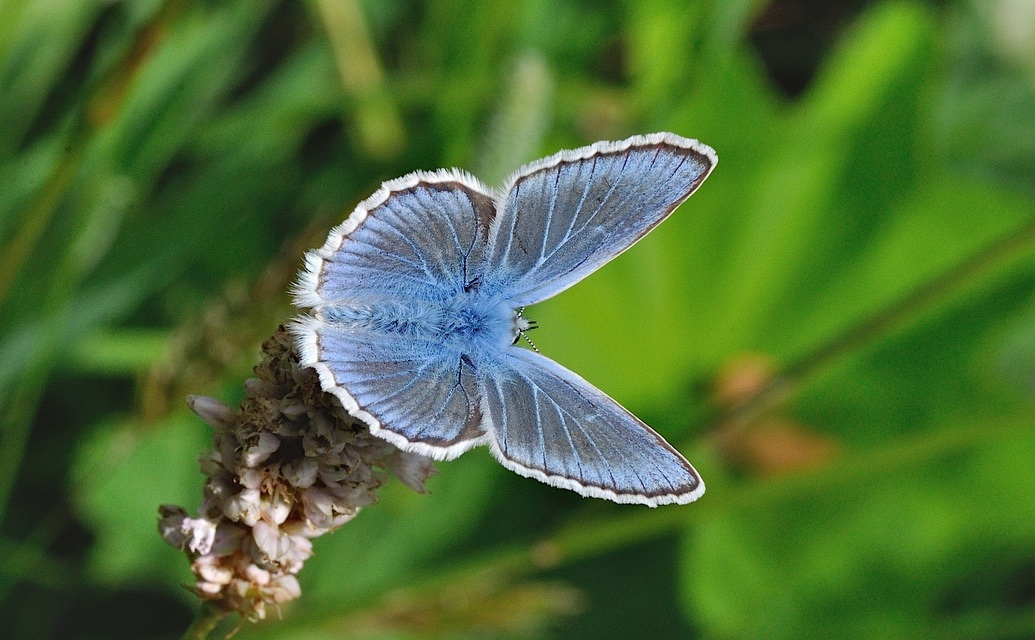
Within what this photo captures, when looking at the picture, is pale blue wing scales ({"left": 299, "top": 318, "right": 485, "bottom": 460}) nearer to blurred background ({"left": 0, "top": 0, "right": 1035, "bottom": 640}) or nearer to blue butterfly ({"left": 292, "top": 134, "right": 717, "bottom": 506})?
blue butterfly ({"left": 292, "top": 134, "right": 717, "bottom": 506})

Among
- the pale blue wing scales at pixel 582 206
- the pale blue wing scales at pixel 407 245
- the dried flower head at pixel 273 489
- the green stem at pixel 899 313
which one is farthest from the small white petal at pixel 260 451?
the green stem at pixel 899 313

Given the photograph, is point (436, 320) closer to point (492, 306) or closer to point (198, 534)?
point (492, 306)

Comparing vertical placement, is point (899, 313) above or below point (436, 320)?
above

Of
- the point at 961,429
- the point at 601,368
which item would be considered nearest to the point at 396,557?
the point at 601,368

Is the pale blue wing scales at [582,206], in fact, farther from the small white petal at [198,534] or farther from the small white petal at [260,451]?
the small white petal at [198,534]

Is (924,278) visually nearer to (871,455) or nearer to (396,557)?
(871,455)

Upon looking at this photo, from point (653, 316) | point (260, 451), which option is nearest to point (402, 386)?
point (260, 451)

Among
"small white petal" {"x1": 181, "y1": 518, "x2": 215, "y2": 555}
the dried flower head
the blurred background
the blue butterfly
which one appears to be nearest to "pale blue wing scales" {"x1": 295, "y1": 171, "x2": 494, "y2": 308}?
the blue butterfly
